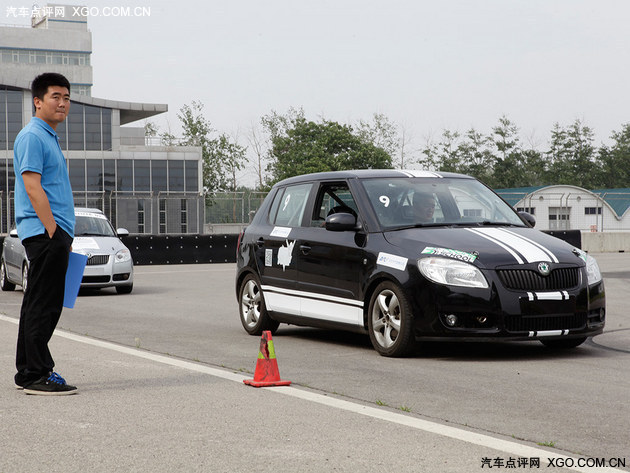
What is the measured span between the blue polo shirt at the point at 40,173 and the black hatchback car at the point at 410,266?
10.5 ft

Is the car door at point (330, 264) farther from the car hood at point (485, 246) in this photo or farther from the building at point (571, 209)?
the building at point (571, 209)

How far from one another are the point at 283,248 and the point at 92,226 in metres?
9.68

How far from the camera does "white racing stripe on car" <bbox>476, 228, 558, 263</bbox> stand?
861 cm

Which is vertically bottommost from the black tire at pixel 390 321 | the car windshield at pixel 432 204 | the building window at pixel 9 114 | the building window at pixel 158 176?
the black tire at pixel 390 321

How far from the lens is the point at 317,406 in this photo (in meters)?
6.32

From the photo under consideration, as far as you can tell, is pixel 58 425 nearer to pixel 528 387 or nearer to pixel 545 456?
pixel 545 456

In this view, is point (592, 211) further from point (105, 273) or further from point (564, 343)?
point (564, 343)

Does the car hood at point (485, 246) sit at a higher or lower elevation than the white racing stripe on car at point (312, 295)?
higher

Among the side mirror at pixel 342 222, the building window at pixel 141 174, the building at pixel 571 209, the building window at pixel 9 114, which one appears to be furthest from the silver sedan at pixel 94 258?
the building window at pixel 9 114

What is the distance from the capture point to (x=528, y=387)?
23.5 feet

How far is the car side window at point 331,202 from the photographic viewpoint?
9.98 metres

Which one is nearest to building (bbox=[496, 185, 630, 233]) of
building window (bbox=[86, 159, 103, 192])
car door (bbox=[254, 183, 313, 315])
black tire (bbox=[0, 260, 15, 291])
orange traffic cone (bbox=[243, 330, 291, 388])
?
building window (bbox=[86, 159, 103, 192])

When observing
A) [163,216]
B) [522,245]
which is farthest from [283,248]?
[163,216]

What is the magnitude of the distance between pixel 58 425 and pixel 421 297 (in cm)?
377
